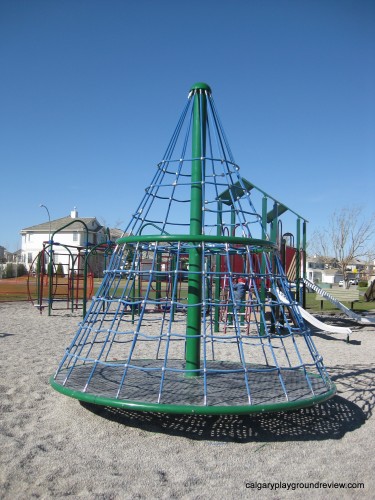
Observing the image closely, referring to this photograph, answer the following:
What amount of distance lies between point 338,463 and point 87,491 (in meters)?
1.90

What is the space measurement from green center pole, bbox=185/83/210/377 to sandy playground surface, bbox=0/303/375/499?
714 mm

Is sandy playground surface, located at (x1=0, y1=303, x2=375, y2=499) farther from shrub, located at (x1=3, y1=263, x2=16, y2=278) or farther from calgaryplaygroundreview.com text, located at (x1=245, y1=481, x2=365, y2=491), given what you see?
shrub, located at (x1=3, y1=263, x2=16, y2=278)

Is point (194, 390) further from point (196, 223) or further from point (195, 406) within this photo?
point (196, 223)

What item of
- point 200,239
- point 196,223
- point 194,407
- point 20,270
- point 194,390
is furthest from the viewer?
point 20,270

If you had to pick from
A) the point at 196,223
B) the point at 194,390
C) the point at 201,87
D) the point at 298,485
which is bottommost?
the point at 298,485

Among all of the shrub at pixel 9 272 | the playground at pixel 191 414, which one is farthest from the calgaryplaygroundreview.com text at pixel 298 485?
the shrub at pixel 9 272

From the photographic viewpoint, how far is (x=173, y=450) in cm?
397

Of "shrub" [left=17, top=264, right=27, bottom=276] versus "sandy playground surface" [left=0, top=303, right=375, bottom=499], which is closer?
"sandy playground surface" [left=0, top=303, right=375, bottom=499]

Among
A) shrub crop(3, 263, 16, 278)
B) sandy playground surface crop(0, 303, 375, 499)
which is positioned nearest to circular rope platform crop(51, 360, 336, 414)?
sandy playground surface crop(0, 303, 375, 499)

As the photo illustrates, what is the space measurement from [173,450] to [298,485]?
1066 mm

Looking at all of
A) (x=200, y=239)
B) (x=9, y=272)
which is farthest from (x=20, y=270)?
(x=200, y=239)

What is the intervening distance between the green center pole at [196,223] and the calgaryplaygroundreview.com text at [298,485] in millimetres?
1774

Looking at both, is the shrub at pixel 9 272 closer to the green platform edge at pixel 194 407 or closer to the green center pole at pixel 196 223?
the green center pole at pixel 196 223

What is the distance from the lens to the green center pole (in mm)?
5098
